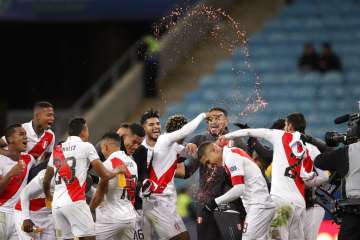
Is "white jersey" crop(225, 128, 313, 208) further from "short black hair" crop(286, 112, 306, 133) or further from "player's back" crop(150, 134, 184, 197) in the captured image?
"player's back" crop(150, 134, 184, 197)

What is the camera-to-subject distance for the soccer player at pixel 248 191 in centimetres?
1155

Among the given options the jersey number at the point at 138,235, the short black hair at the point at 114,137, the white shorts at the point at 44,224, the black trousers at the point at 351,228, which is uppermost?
the short black hair at the point at 114,137

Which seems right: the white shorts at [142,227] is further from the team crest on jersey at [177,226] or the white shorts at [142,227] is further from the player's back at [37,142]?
the player's back at [37,142]

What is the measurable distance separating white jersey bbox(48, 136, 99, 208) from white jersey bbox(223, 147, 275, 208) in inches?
62.1

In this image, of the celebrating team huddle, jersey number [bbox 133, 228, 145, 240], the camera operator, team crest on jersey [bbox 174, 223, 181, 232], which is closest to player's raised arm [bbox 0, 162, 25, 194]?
the celebrating team huddle

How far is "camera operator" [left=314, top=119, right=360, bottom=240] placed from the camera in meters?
11.1

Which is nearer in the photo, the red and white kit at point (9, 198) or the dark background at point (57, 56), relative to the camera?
the red and white kit at point (9, 198)

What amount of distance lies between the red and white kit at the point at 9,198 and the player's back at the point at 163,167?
165 centimetres

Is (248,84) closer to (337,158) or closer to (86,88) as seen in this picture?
(86,88)

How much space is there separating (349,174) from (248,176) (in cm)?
121

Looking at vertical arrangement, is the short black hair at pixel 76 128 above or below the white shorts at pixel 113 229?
above

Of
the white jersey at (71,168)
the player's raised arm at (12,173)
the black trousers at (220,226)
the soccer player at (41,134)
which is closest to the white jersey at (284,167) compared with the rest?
the black trousers at (220,226)

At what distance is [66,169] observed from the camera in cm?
1144

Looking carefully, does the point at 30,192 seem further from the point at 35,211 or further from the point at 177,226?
the point at 177,226
